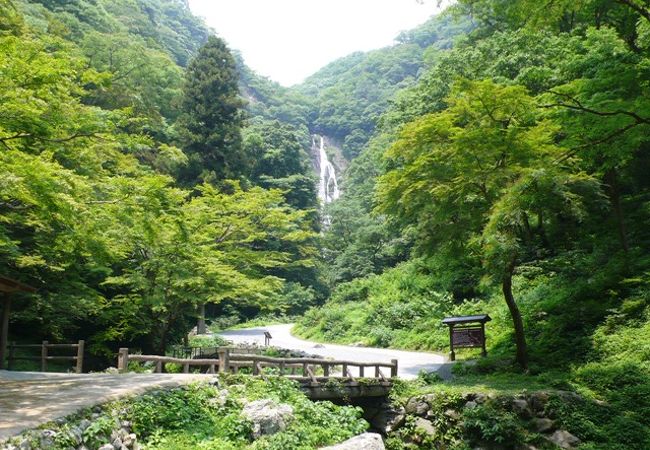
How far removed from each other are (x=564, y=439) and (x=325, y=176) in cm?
6289

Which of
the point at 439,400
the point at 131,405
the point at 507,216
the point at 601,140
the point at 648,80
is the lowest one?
the point at 439,400

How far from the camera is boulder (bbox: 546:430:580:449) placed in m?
8.77

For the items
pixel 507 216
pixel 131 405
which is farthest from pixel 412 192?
pixel 131 405

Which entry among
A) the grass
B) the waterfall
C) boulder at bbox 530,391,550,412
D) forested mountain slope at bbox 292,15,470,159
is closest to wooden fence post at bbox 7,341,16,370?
the grass

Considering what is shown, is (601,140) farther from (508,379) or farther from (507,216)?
(508,379)

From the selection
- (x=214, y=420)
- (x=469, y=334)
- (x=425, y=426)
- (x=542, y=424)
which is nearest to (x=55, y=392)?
(x=214, y=420)

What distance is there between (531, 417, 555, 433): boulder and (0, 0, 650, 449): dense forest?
1.36 feet

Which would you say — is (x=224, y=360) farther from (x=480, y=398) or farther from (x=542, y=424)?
(x=542, y=424)

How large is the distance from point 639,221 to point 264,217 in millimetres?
12834

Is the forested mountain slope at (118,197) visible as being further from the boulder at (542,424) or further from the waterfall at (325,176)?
the waterfall at (325,176)

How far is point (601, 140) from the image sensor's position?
8977 mm

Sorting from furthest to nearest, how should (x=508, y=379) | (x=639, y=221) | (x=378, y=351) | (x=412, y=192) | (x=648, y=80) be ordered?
(x=378, y=351), (x=639, y=221), (x=412, y=192), (x=508, y=379), (x=648, y=80)

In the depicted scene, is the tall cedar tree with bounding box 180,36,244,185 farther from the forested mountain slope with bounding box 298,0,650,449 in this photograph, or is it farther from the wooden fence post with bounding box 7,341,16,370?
the wooden fence post with bounding box 7,341,16,370

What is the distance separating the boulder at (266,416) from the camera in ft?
27.1
